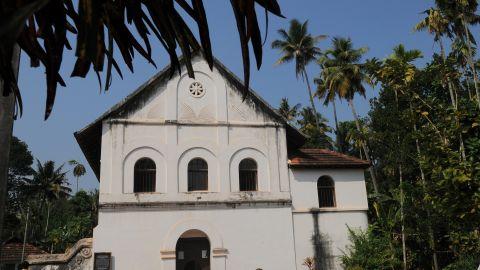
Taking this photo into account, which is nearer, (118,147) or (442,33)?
(118,147)

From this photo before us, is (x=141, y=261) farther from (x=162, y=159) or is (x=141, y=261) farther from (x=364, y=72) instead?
(x=364, y=72)

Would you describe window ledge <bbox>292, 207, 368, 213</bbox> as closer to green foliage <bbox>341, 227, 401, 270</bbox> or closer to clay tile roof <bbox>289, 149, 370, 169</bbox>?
green foliage <bbox>341, 227, 401, 270</bbox>

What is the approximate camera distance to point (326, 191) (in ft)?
60.2

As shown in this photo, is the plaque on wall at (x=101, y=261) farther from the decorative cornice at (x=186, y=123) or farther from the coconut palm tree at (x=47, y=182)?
the coconut palm tree at (x=47, y=182)

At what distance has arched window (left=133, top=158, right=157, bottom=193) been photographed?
656 inches

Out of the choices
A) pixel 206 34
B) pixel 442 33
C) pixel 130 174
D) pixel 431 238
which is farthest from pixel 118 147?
pixel 442 33

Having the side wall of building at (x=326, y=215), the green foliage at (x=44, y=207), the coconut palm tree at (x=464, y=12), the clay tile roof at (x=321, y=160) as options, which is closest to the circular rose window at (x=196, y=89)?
the clay tile roof at (x=321, y=160)

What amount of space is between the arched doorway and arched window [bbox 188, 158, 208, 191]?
1.69m

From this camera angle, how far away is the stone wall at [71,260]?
15555 mm

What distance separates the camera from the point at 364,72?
32.2 metres

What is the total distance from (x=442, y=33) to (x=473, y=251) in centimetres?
1344

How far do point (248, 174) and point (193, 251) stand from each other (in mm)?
3662

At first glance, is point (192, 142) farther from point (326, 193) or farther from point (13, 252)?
point (13, 252)

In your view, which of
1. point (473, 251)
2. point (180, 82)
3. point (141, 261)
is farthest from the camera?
point (180, 82)
